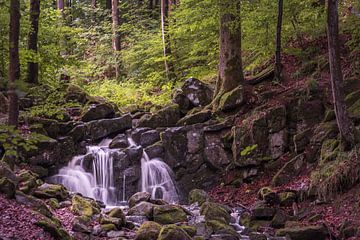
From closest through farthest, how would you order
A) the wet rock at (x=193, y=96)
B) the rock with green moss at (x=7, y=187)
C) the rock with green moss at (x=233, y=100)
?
the rock with green moss at (x=7, y=187), the rock with green moss at (x=233, y=100), the wet rock at (x=193, y=96)

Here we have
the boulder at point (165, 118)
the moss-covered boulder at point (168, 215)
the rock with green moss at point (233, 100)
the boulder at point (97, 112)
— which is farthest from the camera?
the boulder at point (97, 112)

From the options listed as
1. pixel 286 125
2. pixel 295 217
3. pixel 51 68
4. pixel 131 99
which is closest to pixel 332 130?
pixel 286 125

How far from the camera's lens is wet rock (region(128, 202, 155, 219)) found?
34.5ft

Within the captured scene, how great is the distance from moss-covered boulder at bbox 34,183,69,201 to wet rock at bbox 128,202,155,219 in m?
1.84

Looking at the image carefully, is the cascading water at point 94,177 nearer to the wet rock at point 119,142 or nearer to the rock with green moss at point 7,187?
the wet rock at point 119,142

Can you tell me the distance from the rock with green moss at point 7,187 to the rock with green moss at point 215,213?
4.49 metres

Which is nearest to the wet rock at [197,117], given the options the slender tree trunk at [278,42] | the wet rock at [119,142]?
the wet rock at [119,142]

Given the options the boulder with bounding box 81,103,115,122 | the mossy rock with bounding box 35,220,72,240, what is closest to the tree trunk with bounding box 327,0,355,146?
the mossy rock with bounding box 35,220,72,240

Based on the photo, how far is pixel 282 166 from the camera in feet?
40.6

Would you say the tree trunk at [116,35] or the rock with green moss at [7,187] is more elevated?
the tree trunk at [116,35]

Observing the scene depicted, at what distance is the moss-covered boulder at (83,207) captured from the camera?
985 centimetres

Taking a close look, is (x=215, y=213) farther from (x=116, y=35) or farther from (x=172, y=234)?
(x=116, y=35)

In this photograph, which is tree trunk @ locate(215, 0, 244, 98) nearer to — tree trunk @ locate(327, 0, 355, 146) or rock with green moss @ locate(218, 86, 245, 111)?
rock with green moss @ locate(218, 86, 245, 111)

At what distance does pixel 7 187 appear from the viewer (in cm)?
859
